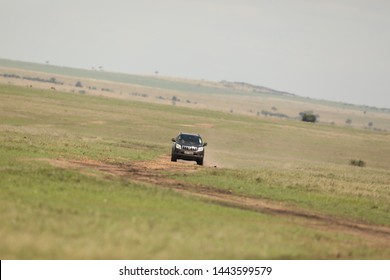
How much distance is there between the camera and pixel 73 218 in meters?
17.2

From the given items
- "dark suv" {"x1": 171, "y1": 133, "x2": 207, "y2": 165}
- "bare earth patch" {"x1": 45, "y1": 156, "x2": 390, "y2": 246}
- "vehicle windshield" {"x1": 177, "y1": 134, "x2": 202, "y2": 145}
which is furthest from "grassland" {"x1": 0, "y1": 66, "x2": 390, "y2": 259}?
"vehicle windshield" {"x1": 177, "y1": 134, "x2": 202, "y2": 145}

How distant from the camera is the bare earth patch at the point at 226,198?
22.7 meters

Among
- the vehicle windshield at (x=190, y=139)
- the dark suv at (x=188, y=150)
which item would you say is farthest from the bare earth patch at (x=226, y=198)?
the vehicle windshield at (x=190, y=139)

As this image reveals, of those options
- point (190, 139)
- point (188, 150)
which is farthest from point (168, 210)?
point (190, 139)

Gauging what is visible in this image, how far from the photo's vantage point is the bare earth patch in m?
22.7

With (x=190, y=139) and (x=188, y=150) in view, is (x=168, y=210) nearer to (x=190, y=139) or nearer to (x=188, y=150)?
(x=188, y=150)

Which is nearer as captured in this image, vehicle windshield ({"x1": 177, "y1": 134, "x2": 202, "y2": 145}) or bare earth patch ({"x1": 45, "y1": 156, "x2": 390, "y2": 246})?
bare earth patch ({"x1": 45, "y1": 156, "x2": 390, "y2": 246})

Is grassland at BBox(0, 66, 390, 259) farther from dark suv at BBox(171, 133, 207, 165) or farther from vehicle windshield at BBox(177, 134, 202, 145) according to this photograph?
vehicle windshield at BBox(177, 134, 202, 145)

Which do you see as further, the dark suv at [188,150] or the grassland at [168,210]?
the dark suv at [188,150]

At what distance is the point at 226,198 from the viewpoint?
26.7 m

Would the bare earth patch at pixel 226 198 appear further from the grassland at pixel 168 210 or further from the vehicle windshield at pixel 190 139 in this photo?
the vehicle windshield at pixel 190 139
